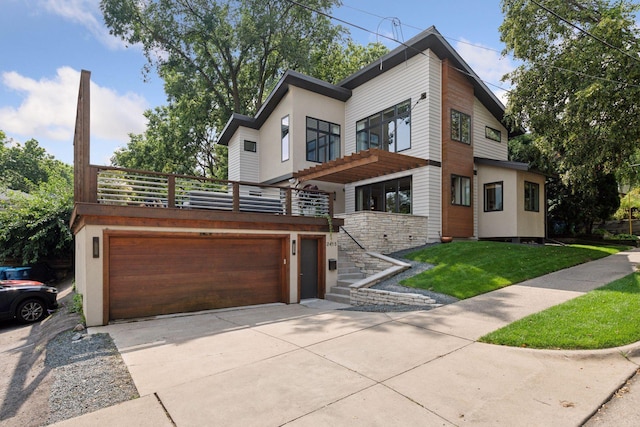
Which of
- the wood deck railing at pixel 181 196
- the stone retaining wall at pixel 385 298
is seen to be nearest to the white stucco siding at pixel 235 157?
the wood deck railing at pixel 181 196

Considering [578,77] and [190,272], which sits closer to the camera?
[190,272]

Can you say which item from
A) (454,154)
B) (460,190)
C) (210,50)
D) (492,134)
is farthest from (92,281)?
(210,50)

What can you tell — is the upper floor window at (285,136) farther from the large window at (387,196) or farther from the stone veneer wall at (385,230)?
the stone veneer wall at (385,230)

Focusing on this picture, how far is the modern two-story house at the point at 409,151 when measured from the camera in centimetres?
1355

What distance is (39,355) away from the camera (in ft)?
18.6

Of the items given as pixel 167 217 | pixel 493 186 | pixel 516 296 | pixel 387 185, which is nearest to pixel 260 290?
pixel 167 217

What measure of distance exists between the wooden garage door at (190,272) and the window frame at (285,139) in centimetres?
749

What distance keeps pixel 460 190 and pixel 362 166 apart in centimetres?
458

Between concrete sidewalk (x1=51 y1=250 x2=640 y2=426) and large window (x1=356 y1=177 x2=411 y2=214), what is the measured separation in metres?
7.90

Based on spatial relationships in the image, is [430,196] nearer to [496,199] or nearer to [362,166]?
[362,166]

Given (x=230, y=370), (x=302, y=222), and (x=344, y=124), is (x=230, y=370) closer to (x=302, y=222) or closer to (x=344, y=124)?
(x=302, y=222)

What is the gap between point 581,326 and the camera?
5.31 metres

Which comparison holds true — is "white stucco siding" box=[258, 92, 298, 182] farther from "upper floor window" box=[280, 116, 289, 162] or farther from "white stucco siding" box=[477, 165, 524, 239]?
"white stucco siding" box=[477, 165, 524, 239]

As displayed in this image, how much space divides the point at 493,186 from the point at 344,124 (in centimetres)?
742
